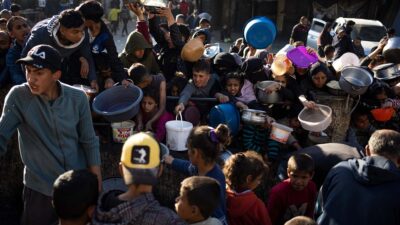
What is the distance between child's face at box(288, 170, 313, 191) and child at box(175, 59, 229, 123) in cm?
126

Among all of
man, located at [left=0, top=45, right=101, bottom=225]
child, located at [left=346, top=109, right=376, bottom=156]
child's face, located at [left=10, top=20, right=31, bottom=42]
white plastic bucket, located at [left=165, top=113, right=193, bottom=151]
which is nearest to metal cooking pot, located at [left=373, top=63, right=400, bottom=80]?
child, located at [left=346, top=109, right=376, bottom=156]

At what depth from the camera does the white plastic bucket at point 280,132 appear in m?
3.87

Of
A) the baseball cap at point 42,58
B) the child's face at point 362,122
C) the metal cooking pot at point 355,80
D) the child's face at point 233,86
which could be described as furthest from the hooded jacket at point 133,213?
the child's face at point 362,122

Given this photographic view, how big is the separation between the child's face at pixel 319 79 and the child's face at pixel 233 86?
0.92 meters

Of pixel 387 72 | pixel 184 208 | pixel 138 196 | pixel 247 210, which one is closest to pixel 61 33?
pixel 138 196

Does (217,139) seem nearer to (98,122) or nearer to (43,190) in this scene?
(43,190)

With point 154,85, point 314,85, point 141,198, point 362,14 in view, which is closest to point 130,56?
point 154,85

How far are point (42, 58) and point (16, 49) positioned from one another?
1.95 metres

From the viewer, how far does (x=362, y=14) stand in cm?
1833

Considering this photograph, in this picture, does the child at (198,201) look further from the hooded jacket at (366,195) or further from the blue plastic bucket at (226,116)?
the blue plastic bucket at (226,116)

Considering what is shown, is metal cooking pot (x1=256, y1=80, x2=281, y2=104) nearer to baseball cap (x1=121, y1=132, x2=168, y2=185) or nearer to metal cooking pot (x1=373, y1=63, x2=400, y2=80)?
metal cooking pot (x1=373, y1=63, x2=400, y2=80)

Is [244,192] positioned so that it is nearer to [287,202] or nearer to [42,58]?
[287,202]

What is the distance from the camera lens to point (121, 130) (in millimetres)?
3779

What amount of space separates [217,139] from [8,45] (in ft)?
10.4
